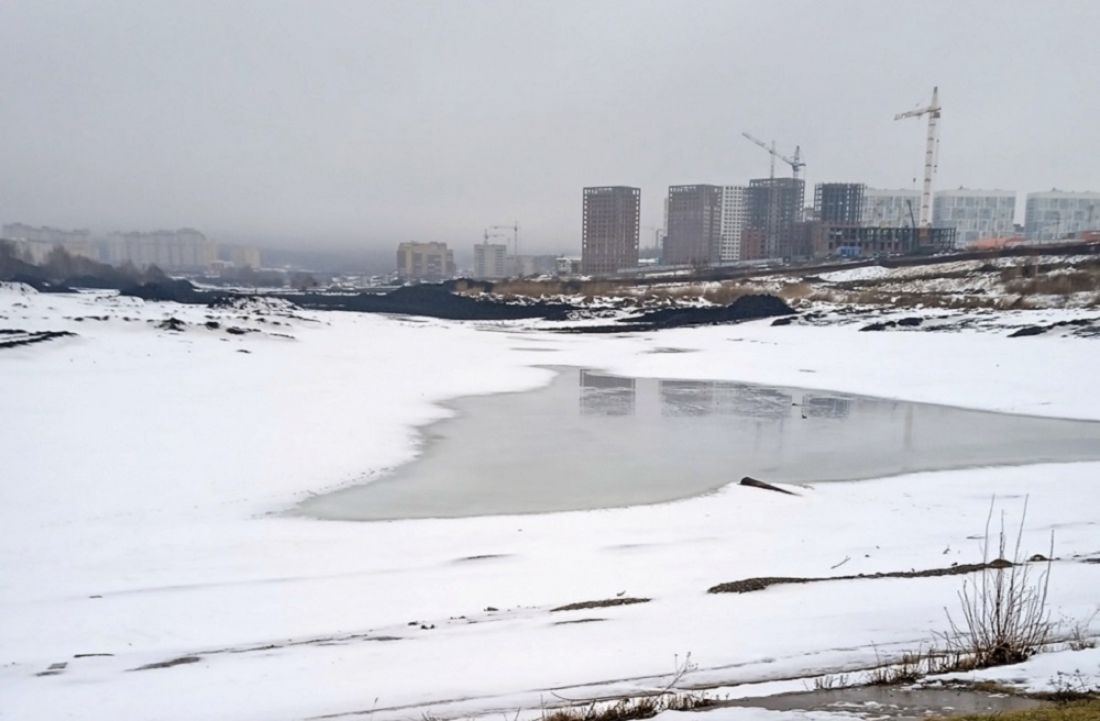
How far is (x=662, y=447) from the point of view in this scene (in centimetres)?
1212

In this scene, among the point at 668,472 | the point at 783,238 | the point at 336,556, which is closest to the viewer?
the point at 336,556

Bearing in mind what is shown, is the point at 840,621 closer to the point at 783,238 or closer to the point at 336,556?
the point at 336,556

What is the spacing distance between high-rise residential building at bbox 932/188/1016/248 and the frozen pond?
139 meters

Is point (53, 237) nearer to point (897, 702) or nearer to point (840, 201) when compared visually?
point (840, 201)

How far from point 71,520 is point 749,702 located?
752 centimetres

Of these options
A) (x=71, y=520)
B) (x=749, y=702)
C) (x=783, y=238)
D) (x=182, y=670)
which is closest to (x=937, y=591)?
(x=749, y=702)

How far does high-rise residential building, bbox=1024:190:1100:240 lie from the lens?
127812 mm

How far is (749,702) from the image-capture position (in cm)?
332

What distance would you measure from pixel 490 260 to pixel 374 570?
16277 centimetres

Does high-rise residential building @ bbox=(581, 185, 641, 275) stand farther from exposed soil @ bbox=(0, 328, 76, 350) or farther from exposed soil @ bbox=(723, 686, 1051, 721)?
exposed soil @ bbox=(723, 686, 1051, 721)

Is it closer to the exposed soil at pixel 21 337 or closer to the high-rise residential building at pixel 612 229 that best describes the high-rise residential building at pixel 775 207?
the high-rise residential building at pixel 612 229

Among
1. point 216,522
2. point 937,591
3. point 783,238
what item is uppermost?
point 783,238

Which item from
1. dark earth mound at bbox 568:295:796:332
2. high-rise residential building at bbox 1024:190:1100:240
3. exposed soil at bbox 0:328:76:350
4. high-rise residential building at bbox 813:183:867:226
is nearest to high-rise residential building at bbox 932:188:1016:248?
high-rise residential building at bbox 1024:190:1100:240

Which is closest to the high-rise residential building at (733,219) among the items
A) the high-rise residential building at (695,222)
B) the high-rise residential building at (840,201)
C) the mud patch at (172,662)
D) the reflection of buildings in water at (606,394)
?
the high-rise residential building at (695,222)
